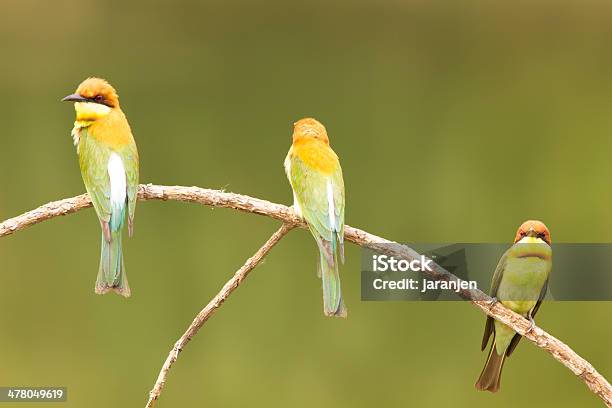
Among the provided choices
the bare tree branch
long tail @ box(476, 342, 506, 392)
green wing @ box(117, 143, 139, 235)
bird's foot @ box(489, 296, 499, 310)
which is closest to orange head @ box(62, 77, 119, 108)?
green wing @ box(117, 143, 139, 235)

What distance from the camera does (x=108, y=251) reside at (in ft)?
6.88

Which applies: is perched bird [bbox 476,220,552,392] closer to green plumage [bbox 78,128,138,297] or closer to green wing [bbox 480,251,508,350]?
green wing [bbox 480,251,508,350]

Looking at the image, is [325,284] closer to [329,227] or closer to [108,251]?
[329,227]

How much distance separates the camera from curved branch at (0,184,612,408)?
213 centimetres

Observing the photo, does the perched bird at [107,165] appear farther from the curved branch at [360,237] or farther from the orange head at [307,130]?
the orange head at [307,130]

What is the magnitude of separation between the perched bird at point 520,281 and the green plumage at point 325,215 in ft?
1.51

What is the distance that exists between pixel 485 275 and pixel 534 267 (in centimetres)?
13

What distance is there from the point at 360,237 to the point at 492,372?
618 millimetres

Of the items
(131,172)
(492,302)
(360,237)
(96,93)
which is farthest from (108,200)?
(492,302)

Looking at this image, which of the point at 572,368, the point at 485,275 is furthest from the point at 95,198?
the point at 572,368

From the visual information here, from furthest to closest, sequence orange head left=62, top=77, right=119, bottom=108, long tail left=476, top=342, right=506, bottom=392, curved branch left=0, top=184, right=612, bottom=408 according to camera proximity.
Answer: long tail left=476, top=342, right=506, bottom=392 < orange head left=62, top=77, right=119, bottom=108 < curved branch left=0, top=184, right=612, bottom=408

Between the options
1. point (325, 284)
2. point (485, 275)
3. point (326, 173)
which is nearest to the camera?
point (325, 284)

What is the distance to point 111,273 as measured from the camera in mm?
2070

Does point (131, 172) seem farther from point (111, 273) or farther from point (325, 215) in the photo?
point (325, 215)
